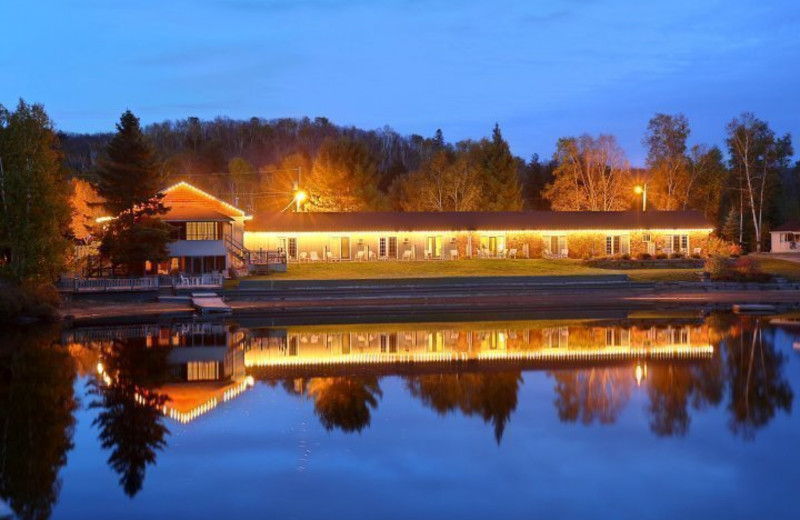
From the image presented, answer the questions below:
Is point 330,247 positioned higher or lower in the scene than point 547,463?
higher

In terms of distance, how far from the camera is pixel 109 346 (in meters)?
25.1

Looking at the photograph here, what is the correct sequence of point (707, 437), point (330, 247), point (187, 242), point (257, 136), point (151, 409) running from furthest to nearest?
point (257, 136), point (330, 247), point (187, 242), point (151, 409), point (707, 437)

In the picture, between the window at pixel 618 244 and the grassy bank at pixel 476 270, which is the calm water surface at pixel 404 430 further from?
the window at pixel 618 244

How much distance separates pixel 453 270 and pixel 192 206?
16036mm

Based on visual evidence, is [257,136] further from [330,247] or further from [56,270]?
[56,270]

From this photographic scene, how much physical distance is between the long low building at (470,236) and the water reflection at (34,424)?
3291 centimetres

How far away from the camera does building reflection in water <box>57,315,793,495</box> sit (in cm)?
1518

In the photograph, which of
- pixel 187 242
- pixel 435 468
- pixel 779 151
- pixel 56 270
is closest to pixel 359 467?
pixel 435 468

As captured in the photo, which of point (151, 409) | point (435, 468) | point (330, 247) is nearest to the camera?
point (435, 468)

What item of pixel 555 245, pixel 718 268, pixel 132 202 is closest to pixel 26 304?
pixel 132 202

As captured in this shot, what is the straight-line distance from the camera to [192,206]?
4750 centimetres

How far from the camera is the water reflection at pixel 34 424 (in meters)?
11.0

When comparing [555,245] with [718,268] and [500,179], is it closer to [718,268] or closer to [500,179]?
[718,268]

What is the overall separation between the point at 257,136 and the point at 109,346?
13178 cm
